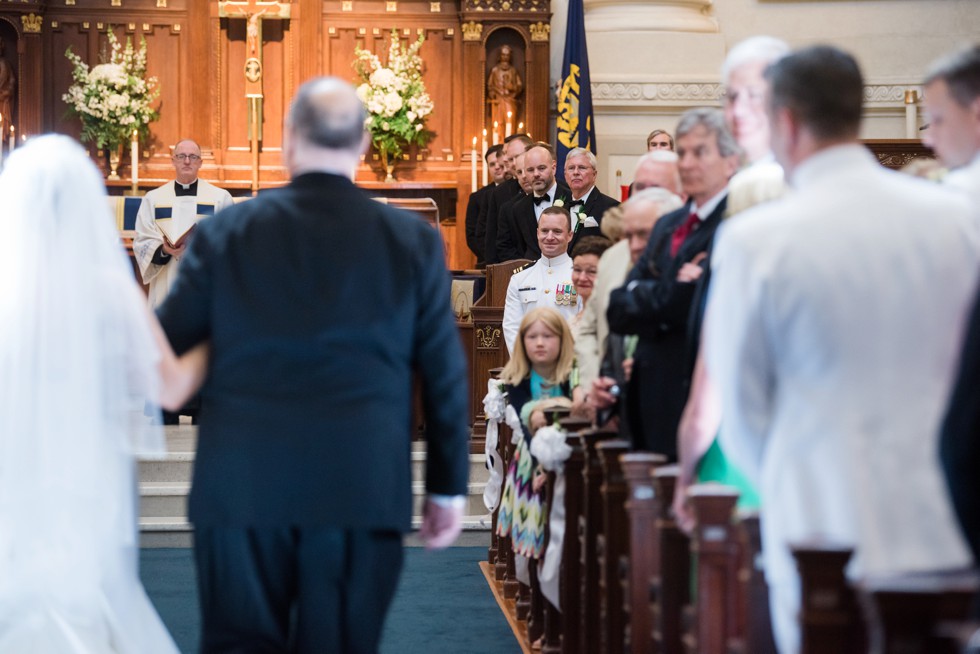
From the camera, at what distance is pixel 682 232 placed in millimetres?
4320

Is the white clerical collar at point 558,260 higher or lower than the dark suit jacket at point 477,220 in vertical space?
lower

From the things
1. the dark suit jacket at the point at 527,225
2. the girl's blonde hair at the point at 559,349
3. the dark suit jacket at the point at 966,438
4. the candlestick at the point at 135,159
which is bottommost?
the girl's blonde hair at the point at 559,349

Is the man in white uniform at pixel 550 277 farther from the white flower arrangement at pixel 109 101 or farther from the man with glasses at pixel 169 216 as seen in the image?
the white flower arrangement at pixel 109 101

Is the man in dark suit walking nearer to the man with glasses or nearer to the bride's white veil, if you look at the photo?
the bride's white veil

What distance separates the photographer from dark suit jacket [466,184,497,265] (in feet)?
36.5

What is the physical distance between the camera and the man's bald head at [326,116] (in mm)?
3455

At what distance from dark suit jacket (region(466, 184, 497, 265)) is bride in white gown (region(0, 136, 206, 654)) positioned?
7092mm

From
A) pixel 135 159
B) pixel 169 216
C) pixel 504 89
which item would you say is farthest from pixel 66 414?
pixel 504 89

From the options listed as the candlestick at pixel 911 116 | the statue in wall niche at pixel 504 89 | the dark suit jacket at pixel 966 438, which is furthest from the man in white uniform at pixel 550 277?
the dark suit jacket at pixel 966 438

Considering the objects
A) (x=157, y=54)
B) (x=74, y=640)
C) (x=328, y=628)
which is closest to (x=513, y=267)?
(x=157, y=54)

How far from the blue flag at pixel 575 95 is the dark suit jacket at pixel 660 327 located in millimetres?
7487

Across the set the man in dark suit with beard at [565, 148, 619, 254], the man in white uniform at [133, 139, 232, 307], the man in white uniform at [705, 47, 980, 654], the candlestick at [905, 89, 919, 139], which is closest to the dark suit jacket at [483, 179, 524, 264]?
the man in dark suit with beard at [565, 148, 619, 254]

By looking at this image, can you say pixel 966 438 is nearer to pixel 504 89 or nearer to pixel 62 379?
pixel 62 379

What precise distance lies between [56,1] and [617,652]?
33.2 feet
